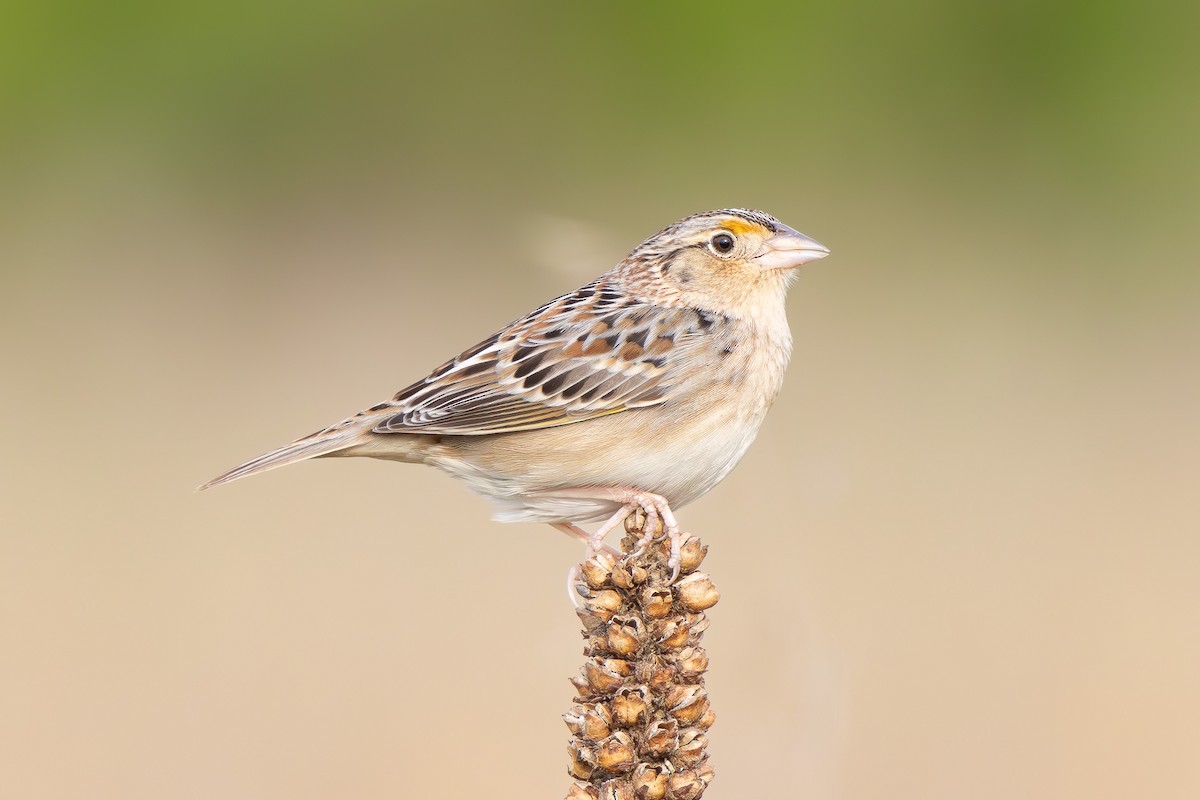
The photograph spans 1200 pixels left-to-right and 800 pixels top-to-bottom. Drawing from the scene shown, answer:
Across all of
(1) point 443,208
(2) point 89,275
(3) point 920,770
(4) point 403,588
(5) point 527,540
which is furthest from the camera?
(1) point 443,208

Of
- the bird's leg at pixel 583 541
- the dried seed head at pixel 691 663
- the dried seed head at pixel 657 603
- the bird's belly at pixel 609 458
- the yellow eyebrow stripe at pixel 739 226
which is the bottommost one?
the dried seed head at pixel 691 663

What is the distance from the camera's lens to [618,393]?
→ 172 inches

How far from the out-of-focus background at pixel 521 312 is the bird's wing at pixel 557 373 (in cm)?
22

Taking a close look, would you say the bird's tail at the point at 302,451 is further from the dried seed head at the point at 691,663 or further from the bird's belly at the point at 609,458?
the dried seed head at the point at 691,663

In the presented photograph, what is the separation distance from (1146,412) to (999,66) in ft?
11.3

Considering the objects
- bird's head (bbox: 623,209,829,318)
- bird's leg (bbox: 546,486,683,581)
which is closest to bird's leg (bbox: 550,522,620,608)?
bird's leg (bbox: 546,486,683,581)

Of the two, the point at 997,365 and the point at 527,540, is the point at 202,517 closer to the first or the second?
the point at 527,540

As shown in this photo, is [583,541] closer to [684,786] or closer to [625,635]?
[625,635]

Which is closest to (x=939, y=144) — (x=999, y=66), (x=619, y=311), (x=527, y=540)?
(x=999, y=66)

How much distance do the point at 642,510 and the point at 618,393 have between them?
0.75 metres

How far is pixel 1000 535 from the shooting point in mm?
7137

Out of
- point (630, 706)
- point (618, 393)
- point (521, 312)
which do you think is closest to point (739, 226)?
point (618, 393)

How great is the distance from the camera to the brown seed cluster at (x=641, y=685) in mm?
2857

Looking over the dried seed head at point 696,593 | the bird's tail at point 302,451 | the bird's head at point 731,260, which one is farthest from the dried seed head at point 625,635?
the bird's head at point 731,260
